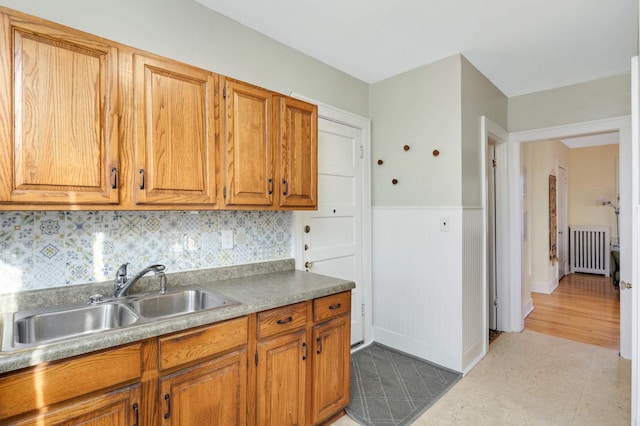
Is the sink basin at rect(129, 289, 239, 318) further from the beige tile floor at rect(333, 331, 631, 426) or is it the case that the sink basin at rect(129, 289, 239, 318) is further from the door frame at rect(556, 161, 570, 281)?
the door frame at rect(556, 161, 570, 281)

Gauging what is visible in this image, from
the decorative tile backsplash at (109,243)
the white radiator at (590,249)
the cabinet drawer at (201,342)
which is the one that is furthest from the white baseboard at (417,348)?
the white radiator at (590,249)

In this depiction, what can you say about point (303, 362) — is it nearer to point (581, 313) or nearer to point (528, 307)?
point (528, 307)

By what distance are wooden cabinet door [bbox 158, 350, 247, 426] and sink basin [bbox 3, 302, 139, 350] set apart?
349mm

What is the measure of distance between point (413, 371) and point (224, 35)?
2951mm

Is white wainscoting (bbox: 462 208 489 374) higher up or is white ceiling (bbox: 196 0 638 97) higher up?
white ceiling (bbox: 196 0 638 97)

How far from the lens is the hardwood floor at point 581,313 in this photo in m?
3.56

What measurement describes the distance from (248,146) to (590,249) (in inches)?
294

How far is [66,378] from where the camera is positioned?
1159 mm

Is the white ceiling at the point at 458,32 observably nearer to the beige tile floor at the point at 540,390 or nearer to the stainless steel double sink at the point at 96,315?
the stainless steel double sink at the point at 96,315

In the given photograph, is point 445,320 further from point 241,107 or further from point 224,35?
point 224,35

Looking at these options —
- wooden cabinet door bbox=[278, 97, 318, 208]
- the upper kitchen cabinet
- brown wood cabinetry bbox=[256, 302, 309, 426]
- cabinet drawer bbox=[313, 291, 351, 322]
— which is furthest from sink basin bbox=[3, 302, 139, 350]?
wooden cabinet door bbox=[278, 97, 318, 208]

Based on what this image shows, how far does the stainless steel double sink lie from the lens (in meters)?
1.37

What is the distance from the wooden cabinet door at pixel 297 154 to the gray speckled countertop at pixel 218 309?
1.74ft

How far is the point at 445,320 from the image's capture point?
9.41 ft
